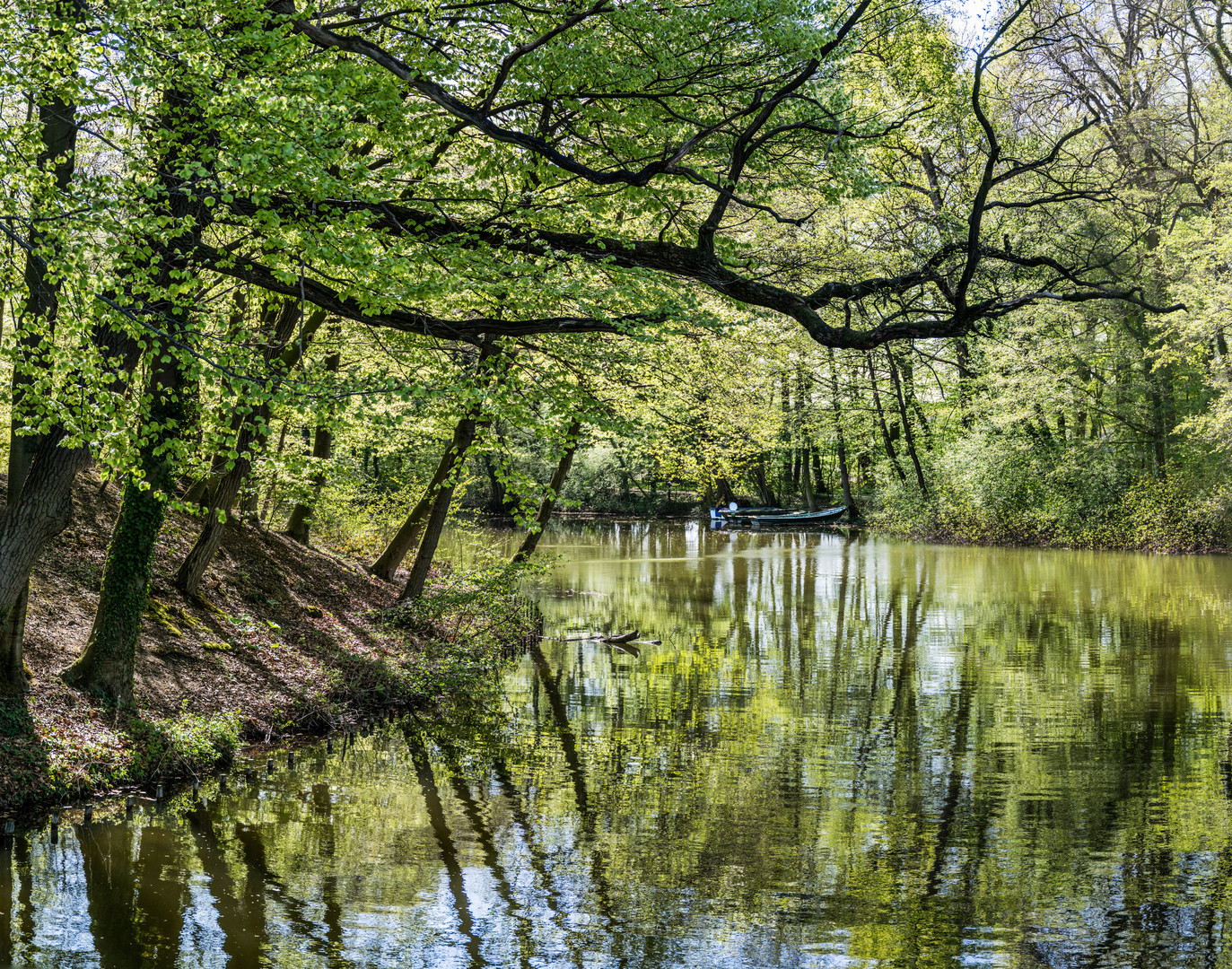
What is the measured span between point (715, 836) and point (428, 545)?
31.5ft

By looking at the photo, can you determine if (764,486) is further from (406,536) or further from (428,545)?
(428,545)

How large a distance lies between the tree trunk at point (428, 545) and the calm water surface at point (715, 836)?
3.00m

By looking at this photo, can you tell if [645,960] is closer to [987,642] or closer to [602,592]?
[987,642]

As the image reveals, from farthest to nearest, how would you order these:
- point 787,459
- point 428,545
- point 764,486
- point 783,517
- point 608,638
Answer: point 787,459 < point 764,486 < point 783,517 < point 608,638 < point 428,545

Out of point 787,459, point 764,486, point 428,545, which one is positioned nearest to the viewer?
point 428,545

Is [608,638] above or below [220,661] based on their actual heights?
below

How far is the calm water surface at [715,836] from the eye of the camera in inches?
229

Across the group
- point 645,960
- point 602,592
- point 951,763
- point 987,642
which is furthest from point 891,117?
point 645,960

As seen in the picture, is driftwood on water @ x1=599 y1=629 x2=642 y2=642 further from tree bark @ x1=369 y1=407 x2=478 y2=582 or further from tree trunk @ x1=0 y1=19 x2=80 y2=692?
tree trunk @ x1=0 y1=19 x2=80 y2=692

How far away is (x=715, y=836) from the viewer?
24.6ft

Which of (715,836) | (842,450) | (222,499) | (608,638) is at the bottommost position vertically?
(715,836)

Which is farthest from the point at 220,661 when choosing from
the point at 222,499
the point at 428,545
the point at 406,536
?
the point at 406,536

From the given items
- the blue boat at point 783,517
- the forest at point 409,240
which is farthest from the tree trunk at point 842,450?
the forest at point 409,240

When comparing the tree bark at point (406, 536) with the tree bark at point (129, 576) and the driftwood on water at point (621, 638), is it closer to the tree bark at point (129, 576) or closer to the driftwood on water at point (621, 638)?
the driftwood on water at point (621, 638)
